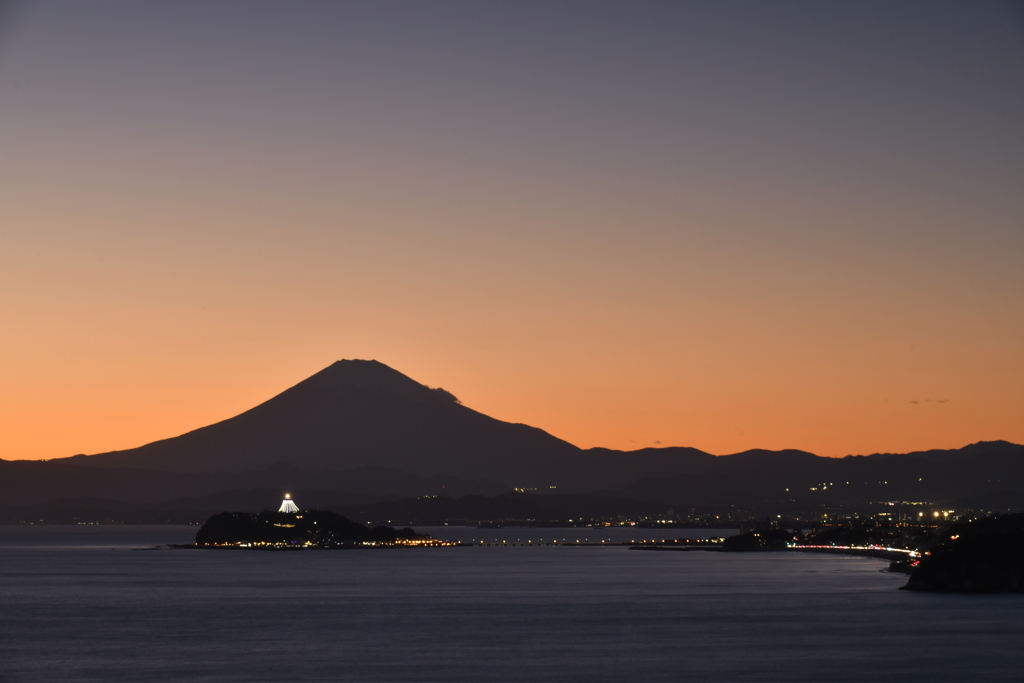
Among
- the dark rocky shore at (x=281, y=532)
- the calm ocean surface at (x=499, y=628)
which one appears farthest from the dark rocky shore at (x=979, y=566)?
the dark rocky shore at (x=281, y=532)

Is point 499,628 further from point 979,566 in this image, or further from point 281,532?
point 281,532

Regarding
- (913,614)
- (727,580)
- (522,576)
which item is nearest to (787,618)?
(913,614)

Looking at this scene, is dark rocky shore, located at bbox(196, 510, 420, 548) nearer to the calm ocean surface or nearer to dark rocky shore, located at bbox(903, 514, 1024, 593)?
the calm ocean surface

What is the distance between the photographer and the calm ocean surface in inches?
1738

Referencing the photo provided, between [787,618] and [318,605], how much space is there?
27.0m

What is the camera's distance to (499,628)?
58.0 meters

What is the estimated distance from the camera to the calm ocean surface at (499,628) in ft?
145

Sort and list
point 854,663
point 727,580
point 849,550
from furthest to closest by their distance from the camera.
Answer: point 849,550 < point 727,580 < point 854,663

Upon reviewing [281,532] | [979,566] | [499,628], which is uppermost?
[281,532]

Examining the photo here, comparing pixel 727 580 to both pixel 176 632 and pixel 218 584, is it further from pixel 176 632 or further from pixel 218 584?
pixel 176 632

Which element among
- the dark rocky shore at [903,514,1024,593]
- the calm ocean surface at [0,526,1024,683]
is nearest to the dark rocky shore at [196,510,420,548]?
the calm ocean surface at [0,526,1024,683]

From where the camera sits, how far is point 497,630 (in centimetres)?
5706

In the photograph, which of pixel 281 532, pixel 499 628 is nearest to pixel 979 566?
pixel 499 628

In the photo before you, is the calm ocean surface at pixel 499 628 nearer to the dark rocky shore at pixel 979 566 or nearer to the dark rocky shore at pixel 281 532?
the dark rocky shore at pixel 979 566
